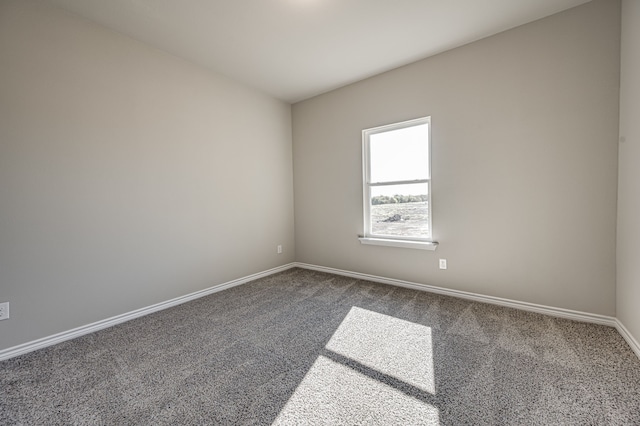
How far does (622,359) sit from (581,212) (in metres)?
1.12

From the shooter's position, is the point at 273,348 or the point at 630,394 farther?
the point at 273,348

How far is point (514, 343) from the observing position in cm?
193

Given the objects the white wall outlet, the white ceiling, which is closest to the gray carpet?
the white wall outlet

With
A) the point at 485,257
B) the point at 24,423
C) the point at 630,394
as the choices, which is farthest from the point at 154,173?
the point at 630,394

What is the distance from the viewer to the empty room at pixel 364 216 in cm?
154

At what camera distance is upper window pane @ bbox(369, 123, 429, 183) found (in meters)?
3.05

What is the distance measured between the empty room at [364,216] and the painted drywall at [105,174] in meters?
0.02

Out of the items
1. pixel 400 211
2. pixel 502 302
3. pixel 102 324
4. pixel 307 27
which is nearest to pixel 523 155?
pixel 400 211

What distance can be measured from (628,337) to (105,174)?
4423 millimetres

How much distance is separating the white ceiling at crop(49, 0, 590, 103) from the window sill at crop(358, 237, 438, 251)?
2120mm

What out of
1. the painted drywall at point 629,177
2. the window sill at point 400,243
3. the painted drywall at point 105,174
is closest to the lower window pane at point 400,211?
the window sill at point 400,243

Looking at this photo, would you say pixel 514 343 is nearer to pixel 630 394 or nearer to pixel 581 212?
pixel 630 394

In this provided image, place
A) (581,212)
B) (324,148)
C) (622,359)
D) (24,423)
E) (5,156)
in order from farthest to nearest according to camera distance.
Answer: (324,148), (581,212), (5,156), (622,359), (24,423)

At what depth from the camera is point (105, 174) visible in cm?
234
